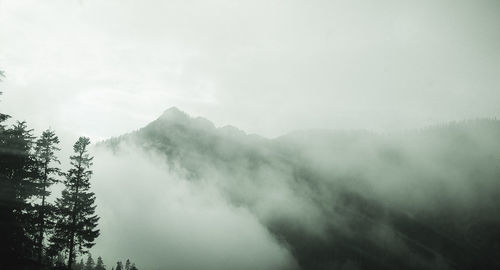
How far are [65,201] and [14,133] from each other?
827 cm

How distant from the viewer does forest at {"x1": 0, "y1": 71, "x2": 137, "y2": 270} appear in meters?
21.7

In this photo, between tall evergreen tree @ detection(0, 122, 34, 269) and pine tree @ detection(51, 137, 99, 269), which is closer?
tall evergreen tree @ detection(0, 122, 34, 269)

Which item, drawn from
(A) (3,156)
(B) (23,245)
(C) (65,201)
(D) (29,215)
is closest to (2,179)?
(A) (3,156)

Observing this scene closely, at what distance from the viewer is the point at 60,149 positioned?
30.8m

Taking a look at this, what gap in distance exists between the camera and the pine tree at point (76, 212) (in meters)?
29.0

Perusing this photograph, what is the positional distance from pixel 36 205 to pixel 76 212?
11.9 ft

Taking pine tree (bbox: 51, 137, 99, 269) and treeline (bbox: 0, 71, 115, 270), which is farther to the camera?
pine tree (bbox: 51, 137, 99, 269)

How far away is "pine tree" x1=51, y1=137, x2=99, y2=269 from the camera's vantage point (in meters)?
29.0

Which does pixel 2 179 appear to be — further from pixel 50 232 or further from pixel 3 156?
pixel 50 232

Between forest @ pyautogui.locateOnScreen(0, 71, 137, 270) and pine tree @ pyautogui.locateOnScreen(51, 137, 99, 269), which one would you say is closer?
forest @ pyautogui.locateOnScreen(0, 71, 137, 270)

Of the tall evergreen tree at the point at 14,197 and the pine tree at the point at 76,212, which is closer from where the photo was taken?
the tall evergreen tree at the point at 14,197

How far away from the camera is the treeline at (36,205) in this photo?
21688mm

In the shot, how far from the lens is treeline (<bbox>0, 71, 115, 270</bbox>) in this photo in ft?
71.2

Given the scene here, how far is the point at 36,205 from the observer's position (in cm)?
2650
